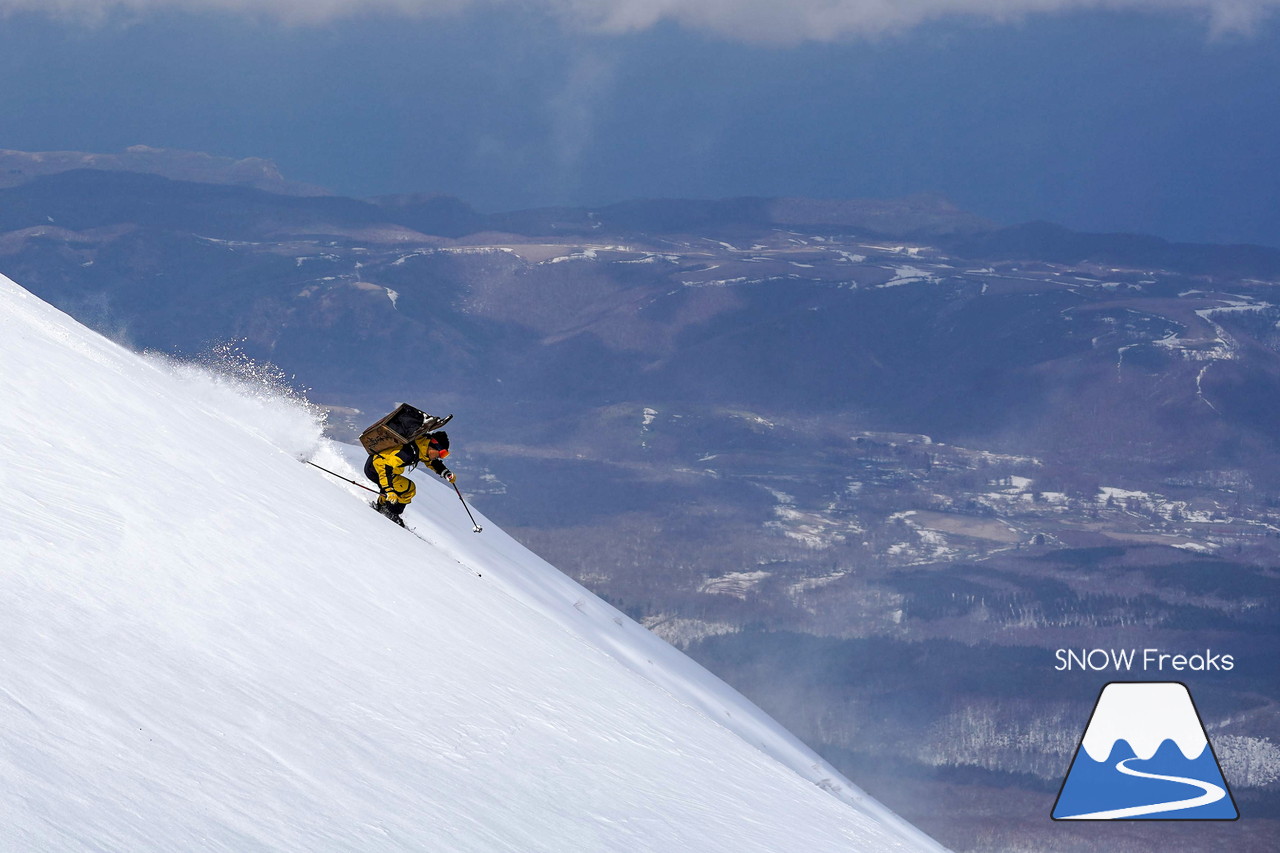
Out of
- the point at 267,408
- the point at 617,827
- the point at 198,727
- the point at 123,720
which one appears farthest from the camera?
the point at 267,408

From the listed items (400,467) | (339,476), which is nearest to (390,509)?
(400,467)

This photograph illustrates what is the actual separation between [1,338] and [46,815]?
14367 millimetres

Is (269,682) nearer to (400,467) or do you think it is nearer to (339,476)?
(400,467)

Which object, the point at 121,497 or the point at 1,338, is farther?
the point at 1,338

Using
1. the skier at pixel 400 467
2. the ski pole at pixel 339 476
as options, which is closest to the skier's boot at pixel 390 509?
the skier at pixel 400 467

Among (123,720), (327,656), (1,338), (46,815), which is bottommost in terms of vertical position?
(46,815)

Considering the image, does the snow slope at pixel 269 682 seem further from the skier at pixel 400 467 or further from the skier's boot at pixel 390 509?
the skier at pixel 400 467

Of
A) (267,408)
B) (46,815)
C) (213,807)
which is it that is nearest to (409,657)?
(213,807)

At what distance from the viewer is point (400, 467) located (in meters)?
26.8

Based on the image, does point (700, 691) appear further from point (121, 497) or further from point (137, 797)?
point (137, 797)

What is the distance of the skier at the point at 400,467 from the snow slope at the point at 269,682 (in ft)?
2.23

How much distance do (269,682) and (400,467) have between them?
44.3ft

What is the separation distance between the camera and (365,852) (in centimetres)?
1079

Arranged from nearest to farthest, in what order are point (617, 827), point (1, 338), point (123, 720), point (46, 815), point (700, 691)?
point (46, 815) < point (123, 720) < point (617, 827) < point (1, 338) < point (700, 691)
